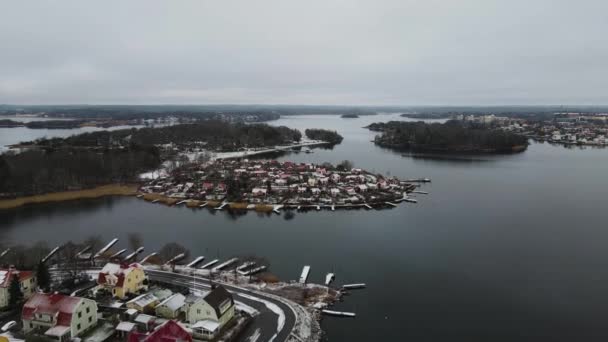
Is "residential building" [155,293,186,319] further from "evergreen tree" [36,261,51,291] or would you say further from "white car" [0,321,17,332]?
"evergreen tree" [36,261,51,291]

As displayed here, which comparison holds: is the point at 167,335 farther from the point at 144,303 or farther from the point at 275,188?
the point at 275,188

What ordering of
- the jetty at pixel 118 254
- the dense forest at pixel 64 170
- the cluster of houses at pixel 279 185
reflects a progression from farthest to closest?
the dense forest at pixel 64 170
the cluster of houses at pixel 279 185
the jetty at pixel 118 254

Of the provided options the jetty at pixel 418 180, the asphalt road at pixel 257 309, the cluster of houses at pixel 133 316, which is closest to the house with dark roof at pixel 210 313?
the cluster of houses at pixel 133 316

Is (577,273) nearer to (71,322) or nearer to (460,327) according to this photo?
(460,327)

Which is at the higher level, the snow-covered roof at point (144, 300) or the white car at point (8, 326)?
the snow-covered roof at point (144, 300)

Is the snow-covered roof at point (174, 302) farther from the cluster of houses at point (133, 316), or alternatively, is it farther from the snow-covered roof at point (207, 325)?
the snow-covered roof at point (207, 325)

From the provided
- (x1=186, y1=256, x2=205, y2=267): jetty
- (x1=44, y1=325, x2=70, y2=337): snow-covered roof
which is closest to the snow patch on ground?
(x1=186, y1=256, x2=205, y2=267): jetty
